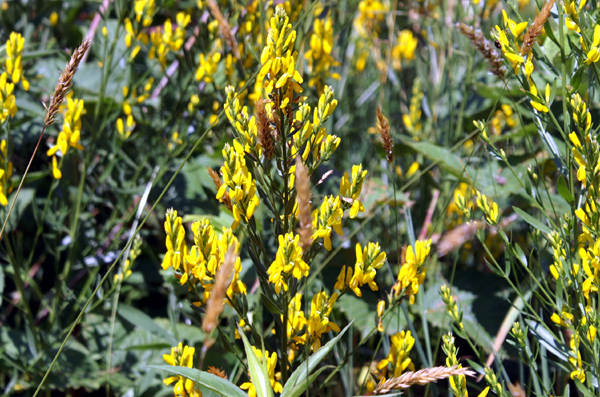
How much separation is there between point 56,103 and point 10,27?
1490 millimetres

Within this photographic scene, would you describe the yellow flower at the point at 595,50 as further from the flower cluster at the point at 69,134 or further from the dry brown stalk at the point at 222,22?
the flower cluster at the point at 69,134

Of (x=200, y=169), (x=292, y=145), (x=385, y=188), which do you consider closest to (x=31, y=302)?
(x=200, y=169)

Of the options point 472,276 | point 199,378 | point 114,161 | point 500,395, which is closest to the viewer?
point 199,378

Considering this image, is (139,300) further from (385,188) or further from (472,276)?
(472,276)

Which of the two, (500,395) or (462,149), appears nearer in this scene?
(500,395)

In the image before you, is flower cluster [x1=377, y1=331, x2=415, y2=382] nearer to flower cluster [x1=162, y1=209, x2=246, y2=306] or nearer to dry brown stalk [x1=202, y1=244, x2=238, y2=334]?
flower cluster [x1=162, y1=209, x2=246, y2=306]

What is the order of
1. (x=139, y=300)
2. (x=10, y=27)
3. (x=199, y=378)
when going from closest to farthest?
(x=199, y=378) < (x=139, y=300) < (x=10, y=27)

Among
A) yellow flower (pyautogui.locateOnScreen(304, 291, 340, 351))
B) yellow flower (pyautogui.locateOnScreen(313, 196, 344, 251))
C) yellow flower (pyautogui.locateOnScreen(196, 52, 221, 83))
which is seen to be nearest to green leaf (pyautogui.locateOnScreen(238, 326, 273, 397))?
yellow flower (pyautogui.locateOnScreen(304, 291, 340, 351))

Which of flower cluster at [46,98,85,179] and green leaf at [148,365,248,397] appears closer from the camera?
green leaf at [148,365,248,397]

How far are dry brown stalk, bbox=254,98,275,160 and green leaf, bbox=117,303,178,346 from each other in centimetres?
82

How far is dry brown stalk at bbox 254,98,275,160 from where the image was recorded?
0.77 metres

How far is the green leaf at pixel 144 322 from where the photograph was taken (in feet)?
4.75

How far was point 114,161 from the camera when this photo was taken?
1604 millimetres

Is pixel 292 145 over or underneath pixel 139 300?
over
